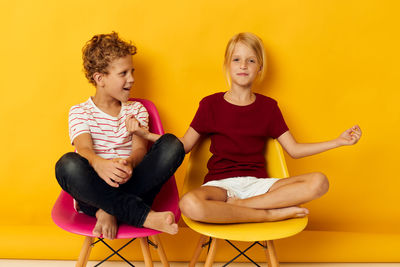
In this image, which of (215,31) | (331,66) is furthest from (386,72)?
(215,31)

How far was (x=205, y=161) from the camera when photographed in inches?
77.5

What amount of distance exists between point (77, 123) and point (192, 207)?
643 mm

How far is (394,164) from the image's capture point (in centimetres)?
225

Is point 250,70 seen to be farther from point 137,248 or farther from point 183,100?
point 137,248

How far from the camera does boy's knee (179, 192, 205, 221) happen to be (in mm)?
1528

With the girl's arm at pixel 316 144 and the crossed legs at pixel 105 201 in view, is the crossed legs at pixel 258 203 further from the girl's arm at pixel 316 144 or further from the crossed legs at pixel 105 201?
the girl's arm at pixel 316 144

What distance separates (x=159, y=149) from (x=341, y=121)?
1039 millimetres

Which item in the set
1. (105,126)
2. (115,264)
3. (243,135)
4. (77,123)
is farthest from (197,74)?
(115,264)

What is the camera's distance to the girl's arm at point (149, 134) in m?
1.77

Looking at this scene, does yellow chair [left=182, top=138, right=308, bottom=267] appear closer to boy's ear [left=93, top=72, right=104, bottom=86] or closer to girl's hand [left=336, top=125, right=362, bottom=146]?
girl's hand [left=336, top=125, right=362, bottom=146]

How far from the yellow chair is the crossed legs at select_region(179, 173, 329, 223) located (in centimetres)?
3

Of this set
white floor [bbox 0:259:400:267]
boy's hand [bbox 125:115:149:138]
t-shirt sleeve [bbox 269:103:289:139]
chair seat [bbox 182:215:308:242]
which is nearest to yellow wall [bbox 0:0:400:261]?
white floor [bbox 0:259:400:267]

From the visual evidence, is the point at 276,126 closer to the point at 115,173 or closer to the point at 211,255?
the point at 211,255

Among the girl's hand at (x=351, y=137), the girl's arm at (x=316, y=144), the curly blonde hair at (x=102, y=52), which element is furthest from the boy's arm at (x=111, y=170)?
the girl's hand at (x=351, y=137)
